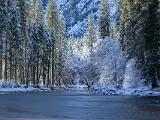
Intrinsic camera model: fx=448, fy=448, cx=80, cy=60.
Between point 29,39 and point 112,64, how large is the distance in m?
19.2

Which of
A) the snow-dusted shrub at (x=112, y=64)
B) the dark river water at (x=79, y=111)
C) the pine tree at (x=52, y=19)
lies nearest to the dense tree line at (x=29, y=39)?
the pine tree at (x=52, y=19)

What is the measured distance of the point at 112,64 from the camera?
78.7 m

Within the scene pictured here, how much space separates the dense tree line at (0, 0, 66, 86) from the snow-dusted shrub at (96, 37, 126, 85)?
1403cm

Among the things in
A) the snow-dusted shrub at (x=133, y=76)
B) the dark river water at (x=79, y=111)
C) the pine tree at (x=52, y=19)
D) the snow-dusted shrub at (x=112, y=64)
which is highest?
the pine tree at (x=52, y=19)

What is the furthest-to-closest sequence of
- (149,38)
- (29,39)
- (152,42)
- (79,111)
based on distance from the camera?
(29,39) < (149,38) < (152,42) < (79,111)

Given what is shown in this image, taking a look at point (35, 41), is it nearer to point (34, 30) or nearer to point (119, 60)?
point (34, 30)

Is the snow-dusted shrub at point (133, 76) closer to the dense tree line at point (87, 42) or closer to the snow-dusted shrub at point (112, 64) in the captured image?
the dense tree line at point (87, 42)

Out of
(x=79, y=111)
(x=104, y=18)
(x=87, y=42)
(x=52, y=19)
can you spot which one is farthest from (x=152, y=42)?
(x=87, y=42)

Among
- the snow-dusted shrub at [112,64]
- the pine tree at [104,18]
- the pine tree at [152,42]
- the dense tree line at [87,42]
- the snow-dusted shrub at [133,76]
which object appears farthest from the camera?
the pine tree at [104,18]

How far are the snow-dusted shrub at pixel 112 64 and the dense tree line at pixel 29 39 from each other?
553 inches

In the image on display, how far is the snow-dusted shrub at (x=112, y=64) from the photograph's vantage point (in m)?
75.7

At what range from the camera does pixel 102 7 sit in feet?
357

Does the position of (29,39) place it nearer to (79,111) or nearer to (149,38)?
(149,38)

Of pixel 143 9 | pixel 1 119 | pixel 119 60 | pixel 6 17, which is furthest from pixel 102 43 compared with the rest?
pixel 1 119
